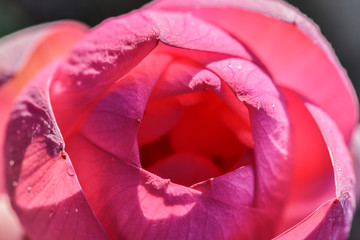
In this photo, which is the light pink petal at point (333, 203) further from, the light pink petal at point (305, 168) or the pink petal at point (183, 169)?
the pink petal at point (183, 169)

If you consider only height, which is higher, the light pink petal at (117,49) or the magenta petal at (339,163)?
the light pink petal at (117,49)

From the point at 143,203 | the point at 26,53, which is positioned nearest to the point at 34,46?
the point at 26,53

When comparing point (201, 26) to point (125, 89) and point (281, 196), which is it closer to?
point (125, 89)

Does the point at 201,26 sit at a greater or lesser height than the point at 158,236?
greater

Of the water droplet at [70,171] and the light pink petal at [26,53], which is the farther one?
the light pink petal at [26,53]

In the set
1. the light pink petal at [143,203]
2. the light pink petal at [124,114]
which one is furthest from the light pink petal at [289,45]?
the light pink petal at [143,203]

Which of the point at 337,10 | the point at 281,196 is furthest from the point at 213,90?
the point at 337,10

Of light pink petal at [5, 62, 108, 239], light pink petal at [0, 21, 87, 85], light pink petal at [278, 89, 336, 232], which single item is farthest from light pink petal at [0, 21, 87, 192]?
light pink petal at [278, 89, 336, 232]
